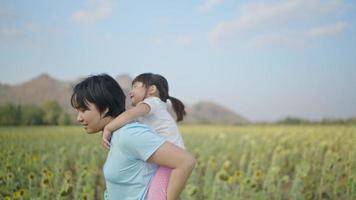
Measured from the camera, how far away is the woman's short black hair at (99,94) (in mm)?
1177

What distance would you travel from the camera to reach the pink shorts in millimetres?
1170

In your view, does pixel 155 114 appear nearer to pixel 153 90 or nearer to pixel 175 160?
pixel 153 90

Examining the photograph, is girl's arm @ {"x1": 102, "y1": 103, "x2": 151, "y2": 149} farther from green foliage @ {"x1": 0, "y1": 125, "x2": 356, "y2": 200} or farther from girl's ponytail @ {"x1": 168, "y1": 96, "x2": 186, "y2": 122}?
green foliage @ {"x1": 0, "y1": 125, "x2": 356, "y2": 200}

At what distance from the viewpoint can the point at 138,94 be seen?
160cm

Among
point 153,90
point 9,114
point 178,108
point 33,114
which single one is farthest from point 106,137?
point 33,114

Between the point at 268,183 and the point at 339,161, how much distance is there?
1.05 meters

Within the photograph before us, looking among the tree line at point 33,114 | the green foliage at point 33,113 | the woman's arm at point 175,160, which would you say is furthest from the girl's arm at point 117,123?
the green foliage at point 33,113

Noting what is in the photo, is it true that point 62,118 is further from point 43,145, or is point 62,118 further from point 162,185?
point 162,185

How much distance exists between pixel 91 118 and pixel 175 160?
23 centimetres

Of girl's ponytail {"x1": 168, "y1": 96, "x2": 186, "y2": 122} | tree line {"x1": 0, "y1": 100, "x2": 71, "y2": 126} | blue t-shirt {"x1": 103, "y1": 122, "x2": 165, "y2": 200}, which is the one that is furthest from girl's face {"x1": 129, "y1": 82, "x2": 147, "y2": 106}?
tree line {"x1": 0, "y1": 100, "x2": 71, "y2": 126}

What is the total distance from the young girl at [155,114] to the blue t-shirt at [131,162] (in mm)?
24

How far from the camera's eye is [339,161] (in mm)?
4242

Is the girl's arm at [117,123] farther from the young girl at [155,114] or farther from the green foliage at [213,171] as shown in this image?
the green foliage at [213,171]

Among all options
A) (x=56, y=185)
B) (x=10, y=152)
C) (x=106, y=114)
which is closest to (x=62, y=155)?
(x=10, y=152)
